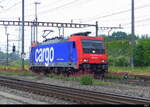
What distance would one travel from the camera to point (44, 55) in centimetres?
3103

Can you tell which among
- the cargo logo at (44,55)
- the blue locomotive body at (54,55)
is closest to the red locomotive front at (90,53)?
the blue locomotive body at (54,55)

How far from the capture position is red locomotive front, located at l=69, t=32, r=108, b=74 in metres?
25.5

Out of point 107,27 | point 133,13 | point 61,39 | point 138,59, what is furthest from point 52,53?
point 107,27

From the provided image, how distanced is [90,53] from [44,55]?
6489mm

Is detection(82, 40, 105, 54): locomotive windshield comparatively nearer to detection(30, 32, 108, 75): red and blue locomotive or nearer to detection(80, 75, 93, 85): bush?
detection(30, 32, 108, 75): red and blue locomotive

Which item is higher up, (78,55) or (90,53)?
(90,53)

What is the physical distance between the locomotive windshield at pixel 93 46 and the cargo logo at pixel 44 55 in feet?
14.4

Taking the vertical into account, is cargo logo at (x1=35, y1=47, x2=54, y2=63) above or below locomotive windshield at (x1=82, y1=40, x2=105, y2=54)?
below

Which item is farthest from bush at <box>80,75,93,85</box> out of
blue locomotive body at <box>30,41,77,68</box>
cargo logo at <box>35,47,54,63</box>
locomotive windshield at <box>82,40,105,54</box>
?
cargo logo at <box>35,47,54,63</box>

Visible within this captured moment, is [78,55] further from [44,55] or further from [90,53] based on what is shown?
[44,55]

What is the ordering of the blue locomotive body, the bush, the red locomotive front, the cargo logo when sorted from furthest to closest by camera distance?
the cargo logo → the blue locomotive body → the red locomotive front → the bush

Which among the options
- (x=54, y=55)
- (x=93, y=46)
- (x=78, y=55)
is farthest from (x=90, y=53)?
(x=54, y=55)

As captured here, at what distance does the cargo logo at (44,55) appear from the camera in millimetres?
29500

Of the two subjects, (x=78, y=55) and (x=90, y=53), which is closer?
(x=78, y=55)
